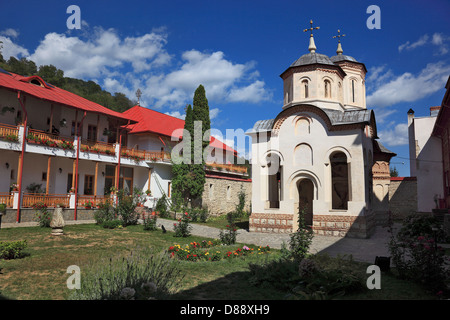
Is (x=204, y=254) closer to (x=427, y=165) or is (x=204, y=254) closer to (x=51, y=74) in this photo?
(x=427, y=165)

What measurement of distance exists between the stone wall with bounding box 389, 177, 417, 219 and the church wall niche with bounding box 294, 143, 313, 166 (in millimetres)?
12329

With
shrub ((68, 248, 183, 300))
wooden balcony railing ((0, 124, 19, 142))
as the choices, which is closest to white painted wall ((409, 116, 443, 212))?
shrub ((68, 248, 183, 300))

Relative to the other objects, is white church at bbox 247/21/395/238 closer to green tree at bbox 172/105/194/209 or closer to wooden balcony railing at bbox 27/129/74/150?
green tree at bbox 172/105/194/209

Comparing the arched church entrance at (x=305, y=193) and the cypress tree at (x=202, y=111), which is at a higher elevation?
the cypress tree at (x=202, y=111)

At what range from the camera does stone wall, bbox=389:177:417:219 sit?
2353 centimetres

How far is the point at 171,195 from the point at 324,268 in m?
18.9

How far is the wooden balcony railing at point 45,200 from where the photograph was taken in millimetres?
15211

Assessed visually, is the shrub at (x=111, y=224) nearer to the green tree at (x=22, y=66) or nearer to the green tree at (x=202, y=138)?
the green tree at (x=202, y=138)

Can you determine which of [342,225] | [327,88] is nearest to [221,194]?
[327,88]

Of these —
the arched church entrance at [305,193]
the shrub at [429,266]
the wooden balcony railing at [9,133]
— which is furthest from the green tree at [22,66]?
the shrub at [429,266]

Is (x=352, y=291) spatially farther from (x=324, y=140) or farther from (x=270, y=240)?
(x=324, y=140)

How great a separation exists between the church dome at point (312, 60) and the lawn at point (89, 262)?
12741 mm

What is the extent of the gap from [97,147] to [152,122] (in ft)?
25.8

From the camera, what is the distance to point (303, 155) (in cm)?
1628
